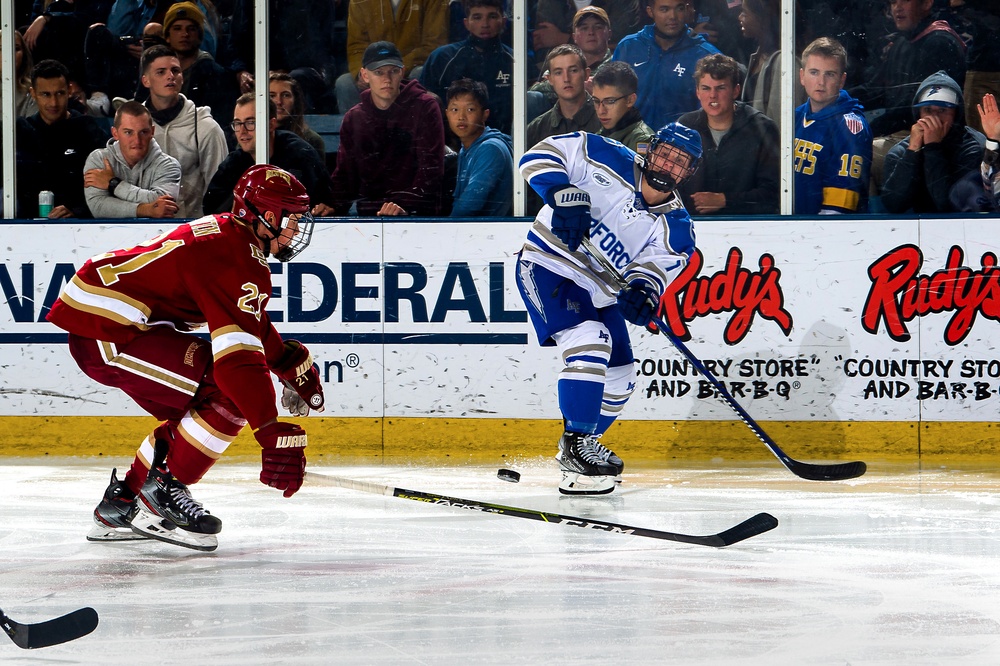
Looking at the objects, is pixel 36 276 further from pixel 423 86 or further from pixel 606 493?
pixel 606 493

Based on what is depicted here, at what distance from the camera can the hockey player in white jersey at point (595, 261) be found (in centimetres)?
381

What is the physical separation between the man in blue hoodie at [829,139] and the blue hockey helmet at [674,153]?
124 cm

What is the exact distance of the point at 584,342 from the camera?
12.5 ft

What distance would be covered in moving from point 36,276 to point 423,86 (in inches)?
73.0

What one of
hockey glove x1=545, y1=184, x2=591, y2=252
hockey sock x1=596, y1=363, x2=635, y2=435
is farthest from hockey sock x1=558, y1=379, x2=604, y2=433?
hockey glove x1=545, y1=184, x2=591, y2=252

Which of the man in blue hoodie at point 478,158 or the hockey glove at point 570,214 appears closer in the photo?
the hockey glove at point 570,214

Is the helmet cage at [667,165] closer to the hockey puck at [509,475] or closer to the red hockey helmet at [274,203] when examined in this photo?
the hockey puck at [509,475]

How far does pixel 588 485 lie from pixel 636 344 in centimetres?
103

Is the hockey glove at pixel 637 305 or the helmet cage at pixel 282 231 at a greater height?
the helmet cage at pixel 282 231

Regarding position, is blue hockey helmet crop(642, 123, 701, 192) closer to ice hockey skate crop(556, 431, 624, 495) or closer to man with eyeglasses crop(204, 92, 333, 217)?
ice hockey skate crop(556, 431, 624, 495)

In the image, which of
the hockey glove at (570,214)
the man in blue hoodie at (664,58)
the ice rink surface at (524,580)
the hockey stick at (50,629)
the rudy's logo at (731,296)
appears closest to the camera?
the hockey stick at (50,629)

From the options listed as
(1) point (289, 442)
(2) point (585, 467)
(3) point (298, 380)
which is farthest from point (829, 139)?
(1) point (289, 442)

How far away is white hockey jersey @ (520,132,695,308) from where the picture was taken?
13.0ft

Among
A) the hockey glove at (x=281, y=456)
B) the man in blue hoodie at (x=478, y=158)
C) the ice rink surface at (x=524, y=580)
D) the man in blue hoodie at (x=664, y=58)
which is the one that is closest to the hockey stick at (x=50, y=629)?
the ice rink surface at (x=524, y=580)
